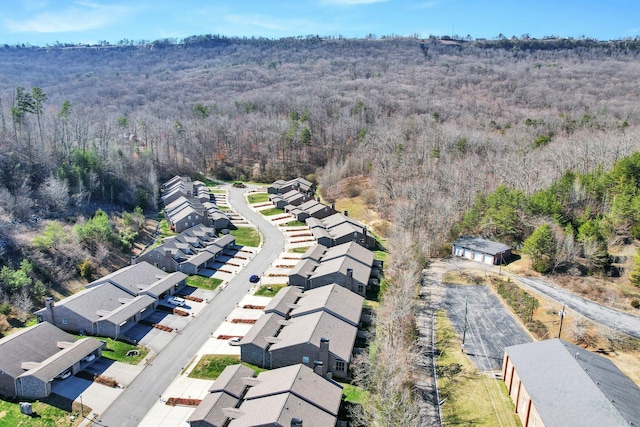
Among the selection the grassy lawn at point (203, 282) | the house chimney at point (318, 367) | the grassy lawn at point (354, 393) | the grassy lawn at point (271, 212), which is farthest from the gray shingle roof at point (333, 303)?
the grassy lawn at point (271, 212)

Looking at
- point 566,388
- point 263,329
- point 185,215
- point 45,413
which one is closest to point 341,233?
point 185,215

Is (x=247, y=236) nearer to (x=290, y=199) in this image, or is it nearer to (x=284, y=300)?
(x=290, y=199)

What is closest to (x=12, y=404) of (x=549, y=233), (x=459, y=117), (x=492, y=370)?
(x=492, y=370)

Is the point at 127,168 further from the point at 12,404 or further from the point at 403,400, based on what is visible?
the point at 403,400

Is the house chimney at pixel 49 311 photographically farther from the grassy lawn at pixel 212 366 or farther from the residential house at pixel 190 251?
the grassy lawn at pixel 212 366

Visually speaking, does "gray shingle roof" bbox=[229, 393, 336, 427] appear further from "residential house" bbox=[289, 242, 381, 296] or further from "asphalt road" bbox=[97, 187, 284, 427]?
"residential house" bbox=[289, 242, 381, 296]
